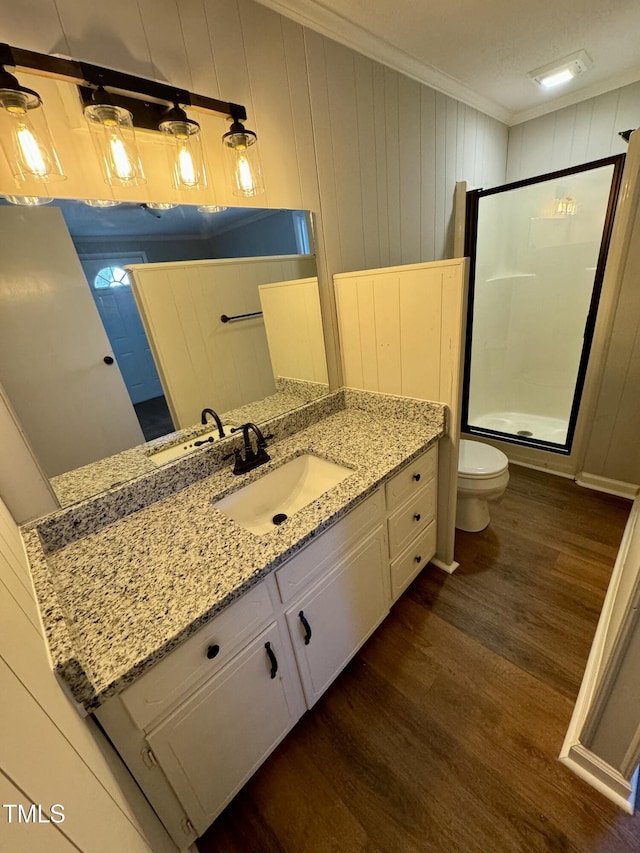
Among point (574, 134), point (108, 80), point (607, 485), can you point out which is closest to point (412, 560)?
point (607, 485)

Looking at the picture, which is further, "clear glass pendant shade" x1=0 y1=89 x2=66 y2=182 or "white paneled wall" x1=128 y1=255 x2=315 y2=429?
"white paneled wall" x1=128 y1=255 x2=315 y2=429

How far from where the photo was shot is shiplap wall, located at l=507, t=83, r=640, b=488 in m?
1.95

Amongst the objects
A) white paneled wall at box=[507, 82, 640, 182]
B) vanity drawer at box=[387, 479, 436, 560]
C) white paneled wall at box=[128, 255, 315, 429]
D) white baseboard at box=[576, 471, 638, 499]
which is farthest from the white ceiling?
white baseboard at box=[576, 471, 638, 499]

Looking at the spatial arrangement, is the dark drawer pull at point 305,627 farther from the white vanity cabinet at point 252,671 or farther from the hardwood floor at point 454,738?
the hardwood floor at point 454,738

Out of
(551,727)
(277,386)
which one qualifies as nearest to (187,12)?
(277,386)

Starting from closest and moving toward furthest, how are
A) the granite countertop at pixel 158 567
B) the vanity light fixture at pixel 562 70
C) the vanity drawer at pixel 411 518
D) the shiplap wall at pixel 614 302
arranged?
the granite countertop at pixel 158 567, the vanity drawer at pixel 411 518, the vanity light fixture at pixel 562 70, the shiplap wall at pixel 614 302

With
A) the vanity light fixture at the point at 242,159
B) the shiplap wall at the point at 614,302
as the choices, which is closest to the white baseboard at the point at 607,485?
the shiplap wall at the point at 614,302

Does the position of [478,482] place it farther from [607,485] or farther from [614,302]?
[614,302]

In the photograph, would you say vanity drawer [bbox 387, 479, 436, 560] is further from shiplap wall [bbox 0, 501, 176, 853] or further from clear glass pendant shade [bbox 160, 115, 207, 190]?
clear glass pendant shade [bbox 160, 115, 207, 190]

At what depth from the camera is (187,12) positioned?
1.03 m

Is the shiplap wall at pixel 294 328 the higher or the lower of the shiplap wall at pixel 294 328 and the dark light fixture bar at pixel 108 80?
the lower

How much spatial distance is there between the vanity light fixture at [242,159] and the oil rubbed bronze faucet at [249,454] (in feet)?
2.71

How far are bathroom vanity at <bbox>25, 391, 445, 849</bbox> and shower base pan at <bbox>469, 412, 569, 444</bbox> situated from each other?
177 cm

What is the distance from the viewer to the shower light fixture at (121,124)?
2.64 feet
